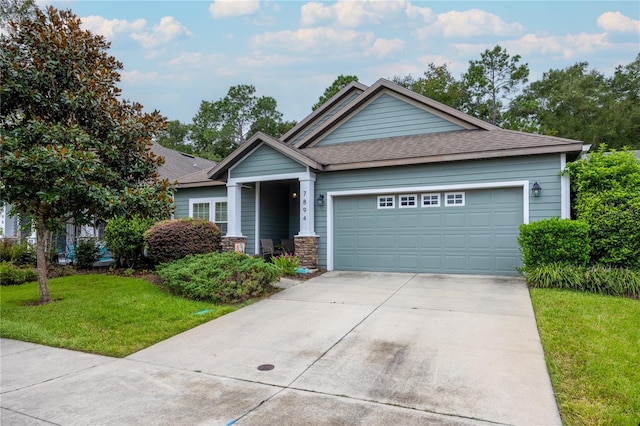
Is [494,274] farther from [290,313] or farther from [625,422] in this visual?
[625,422]

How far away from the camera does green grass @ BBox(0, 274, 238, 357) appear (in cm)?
505

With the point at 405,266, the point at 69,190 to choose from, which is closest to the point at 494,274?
the point at 405,266

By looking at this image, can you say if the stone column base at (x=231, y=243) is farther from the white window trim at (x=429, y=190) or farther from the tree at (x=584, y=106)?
the tree at (x=584, y=106)

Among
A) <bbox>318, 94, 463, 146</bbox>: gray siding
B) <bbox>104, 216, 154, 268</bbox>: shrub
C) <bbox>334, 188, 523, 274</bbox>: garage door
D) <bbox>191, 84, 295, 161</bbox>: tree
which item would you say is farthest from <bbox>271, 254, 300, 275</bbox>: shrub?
<bbox>191, 84, 295, 161</bbox>: tree

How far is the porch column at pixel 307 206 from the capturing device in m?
10.7

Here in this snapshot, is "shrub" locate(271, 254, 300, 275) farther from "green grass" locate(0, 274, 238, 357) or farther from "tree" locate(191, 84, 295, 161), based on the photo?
"tree" locate(191, 84, 295, 161)

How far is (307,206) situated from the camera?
10711 mm

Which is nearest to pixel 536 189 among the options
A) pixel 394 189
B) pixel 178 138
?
Result: pixel 394 189

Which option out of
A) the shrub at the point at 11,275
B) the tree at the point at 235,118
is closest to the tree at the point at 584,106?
the tree at the point at 235,118

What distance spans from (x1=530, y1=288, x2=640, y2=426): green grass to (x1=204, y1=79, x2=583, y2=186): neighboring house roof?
3974 millimetres

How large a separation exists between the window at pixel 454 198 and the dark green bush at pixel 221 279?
16.1 feet

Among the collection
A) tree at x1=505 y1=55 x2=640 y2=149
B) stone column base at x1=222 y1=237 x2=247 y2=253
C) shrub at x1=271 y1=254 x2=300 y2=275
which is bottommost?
shrub at x1=271 y1=254 x2=300 y2=275

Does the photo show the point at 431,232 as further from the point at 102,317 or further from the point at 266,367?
the point at 102,317

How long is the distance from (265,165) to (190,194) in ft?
13.4
